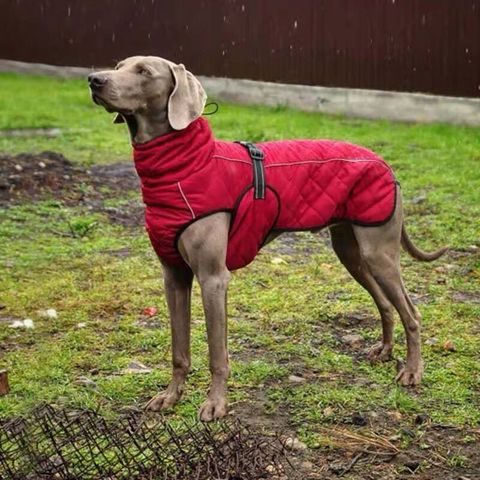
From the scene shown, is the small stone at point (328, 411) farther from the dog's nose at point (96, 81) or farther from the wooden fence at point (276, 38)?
the wooden fence at point (276, 38)

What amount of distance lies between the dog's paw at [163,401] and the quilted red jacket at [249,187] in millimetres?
636

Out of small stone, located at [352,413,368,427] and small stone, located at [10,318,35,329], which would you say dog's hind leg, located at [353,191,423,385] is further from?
small stone, located at [10,318,35,329]

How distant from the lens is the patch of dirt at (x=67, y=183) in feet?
28.9

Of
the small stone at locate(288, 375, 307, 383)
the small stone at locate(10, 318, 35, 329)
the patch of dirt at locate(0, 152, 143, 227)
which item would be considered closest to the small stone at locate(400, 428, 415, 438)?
the small stone at locate(288, 375, 307, 383)

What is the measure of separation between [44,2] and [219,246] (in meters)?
15.6

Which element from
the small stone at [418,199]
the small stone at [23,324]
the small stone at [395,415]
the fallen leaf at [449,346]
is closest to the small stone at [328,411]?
the small stone at [395,415]

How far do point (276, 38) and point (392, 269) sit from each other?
1100cm

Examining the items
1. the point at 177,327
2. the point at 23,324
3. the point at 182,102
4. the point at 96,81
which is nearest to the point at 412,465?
the point at 177,327

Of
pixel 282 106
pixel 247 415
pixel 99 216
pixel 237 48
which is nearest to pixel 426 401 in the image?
pixel 247 415

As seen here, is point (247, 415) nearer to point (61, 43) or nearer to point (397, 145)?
point (397, 145)

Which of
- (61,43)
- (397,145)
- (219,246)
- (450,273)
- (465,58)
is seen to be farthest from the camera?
(61,43)

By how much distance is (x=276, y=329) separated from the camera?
18.7 feet

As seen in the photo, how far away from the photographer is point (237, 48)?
51.5 feet

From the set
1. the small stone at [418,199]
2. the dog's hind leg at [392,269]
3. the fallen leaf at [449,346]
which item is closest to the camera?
the dog's hind leg at [392,269]
